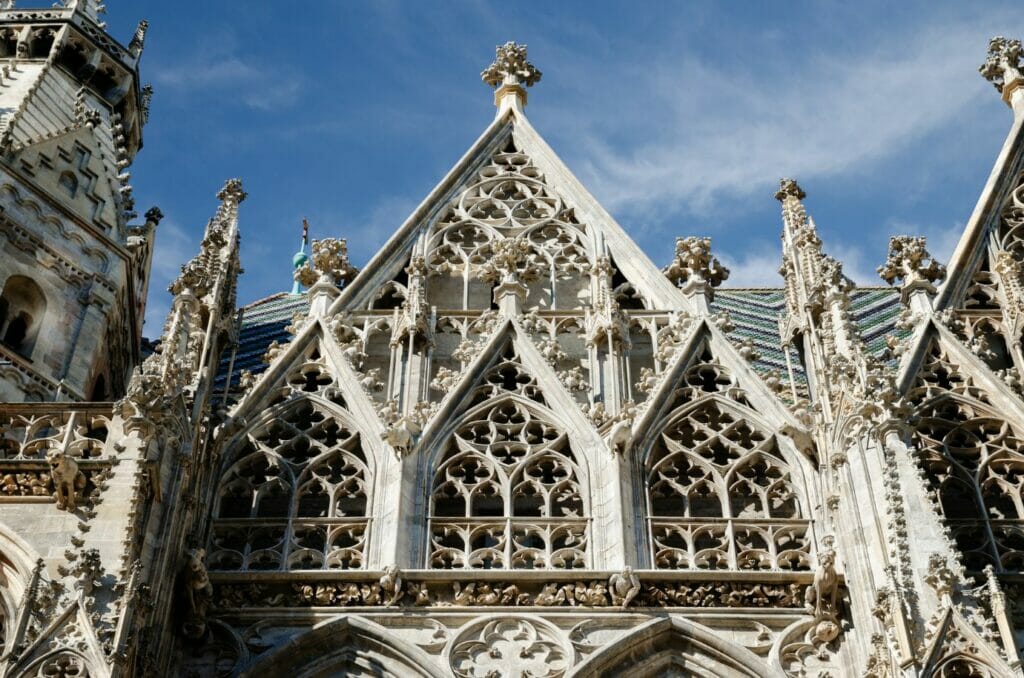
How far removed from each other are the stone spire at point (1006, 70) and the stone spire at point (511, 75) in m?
5.65

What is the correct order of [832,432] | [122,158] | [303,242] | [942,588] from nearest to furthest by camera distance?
[942,588]
[832,432]
[122,158]
[303,242]

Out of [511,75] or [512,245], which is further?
[511,75]

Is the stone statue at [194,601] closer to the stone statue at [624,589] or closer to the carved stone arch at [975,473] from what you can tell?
the stone statue at [624,589]

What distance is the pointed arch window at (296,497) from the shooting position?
56.5 ft

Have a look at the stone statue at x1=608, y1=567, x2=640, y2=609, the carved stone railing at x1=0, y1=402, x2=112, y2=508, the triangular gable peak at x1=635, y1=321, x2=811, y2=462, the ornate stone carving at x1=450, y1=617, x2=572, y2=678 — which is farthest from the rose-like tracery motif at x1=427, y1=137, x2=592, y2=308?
the ornate stone carving at x1=450, y1=617, x2=572, y2=678

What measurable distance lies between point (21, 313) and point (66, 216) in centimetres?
186

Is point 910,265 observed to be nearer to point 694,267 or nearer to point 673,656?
point 694,267

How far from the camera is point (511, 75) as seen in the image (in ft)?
81.3

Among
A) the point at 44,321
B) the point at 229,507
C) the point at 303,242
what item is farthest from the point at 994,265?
the point at 303,242

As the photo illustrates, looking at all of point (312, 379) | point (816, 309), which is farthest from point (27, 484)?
point (816, 309)

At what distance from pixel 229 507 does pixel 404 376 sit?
2.34 meters

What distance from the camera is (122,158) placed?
91.8ft

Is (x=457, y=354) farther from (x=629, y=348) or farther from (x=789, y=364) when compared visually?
(x=789, y=364)

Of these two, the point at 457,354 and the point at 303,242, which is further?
the point at 303,242
